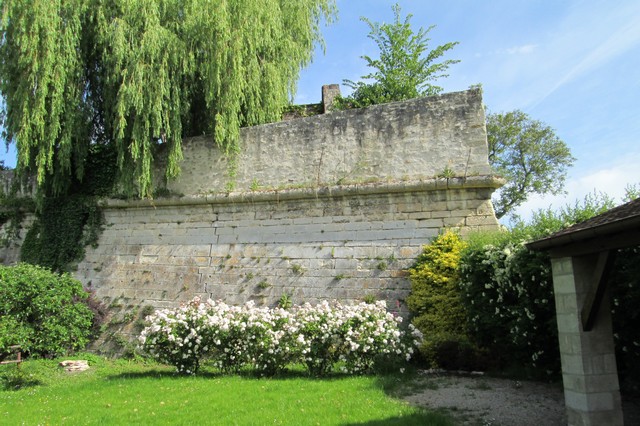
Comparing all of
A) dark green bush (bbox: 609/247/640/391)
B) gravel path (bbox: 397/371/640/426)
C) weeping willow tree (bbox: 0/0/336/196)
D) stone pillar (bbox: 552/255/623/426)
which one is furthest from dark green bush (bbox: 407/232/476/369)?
weeping willow tree (bbox: 0/0/336/196)

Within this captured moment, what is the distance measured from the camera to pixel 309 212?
9453mm

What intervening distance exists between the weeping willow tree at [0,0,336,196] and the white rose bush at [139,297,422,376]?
4.04m

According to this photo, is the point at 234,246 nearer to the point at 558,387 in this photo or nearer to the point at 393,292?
the point at 393,292

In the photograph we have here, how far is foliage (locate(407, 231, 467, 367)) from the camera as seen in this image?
7312 millimetres

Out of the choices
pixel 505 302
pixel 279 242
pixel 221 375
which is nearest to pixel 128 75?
pixel 279 242

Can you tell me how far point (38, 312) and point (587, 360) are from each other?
8.34 meters

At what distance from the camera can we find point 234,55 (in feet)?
33.4

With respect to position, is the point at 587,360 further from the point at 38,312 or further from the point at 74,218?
the point at 74,218

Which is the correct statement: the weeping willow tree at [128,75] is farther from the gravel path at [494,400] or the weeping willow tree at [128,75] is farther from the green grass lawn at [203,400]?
the gravel path at [494,400]

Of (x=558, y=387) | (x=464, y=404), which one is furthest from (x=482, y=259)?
(x=464, y=404)

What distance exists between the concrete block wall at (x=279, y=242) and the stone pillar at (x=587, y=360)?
4123mm

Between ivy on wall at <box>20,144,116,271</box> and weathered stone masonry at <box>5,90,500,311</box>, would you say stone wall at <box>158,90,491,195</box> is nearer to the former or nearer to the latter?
weathered stone masonry at <box>5,90,500,311</box>

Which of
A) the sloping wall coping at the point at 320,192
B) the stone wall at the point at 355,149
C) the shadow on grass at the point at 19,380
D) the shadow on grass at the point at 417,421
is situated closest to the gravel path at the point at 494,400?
the shadow on grass at the point at 417,421

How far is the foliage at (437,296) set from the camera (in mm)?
7312
